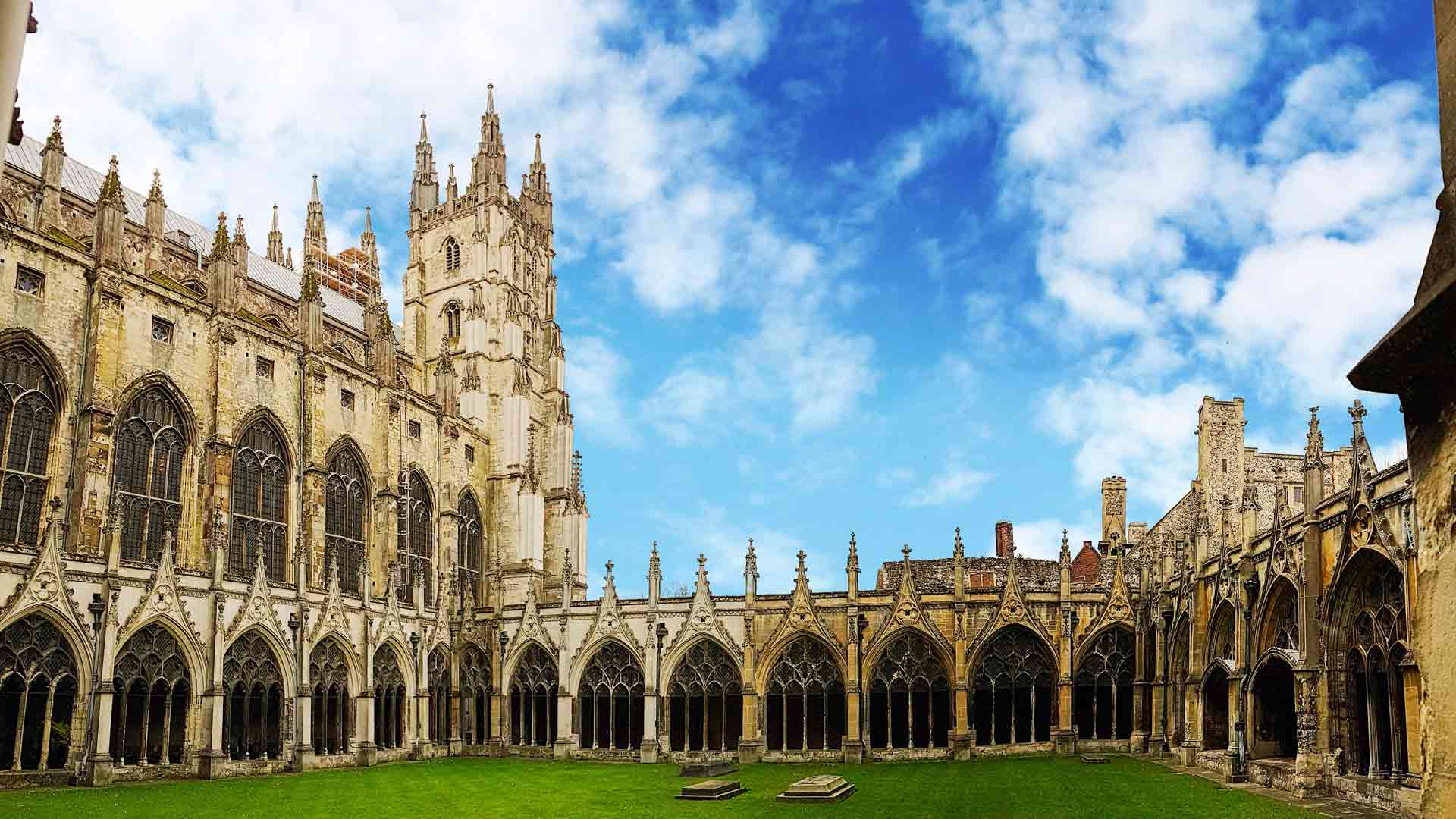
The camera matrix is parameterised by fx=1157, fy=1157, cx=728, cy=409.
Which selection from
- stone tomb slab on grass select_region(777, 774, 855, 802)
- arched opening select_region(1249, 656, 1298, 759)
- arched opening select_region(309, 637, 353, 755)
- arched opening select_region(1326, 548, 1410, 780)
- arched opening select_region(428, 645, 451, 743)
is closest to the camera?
arched opening select_region(1326, 548, 1410, 780)

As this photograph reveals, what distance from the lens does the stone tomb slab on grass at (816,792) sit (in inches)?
922

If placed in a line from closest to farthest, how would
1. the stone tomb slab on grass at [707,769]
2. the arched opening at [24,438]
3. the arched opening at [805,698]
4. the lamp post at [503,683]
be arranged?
the stone tomb slab on grass at [707,769], the arched opening at [24,438], the arched opening at [805,698], the lamp post at [503,683]

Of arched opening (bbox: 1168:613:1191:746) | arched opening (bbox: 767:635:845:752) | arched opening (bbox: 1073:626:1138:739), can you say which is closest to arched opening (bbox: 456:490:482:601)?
arched opening (bbox: 767:635:845:752)

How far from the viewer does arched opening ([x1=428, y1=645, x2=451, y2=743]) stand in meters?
40.5

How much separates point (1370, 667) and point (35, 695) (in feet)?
95.6

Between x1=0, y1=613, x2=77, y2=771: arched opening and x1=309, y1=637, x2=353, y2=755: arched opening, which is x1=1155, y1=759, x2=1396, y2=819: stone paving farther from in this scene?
x1=0, y1=613, x2=77, y2=771: arched opening

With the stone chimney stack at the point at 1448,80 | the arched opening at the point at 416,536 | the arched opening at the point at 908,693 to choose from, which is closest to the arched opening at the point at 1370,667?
the arched opening at the point at 908,693

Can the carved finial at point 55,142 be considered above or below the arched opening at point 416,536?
above

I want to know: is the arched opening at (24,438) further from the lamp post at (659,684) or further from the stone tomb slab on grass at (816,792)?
the stone tomb slab on grass at (816,792)

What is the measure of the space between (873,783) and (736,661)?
33.3 feet

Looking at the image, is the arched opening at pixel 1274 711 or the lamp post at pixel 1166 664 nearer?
the arched opening at pixel 1274 711

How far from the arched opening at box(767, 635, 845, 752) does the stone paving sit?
500 inches

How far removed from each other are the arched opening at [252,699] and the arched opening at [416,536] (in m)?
8.19

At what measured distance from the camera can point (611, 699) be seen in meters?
37.9
